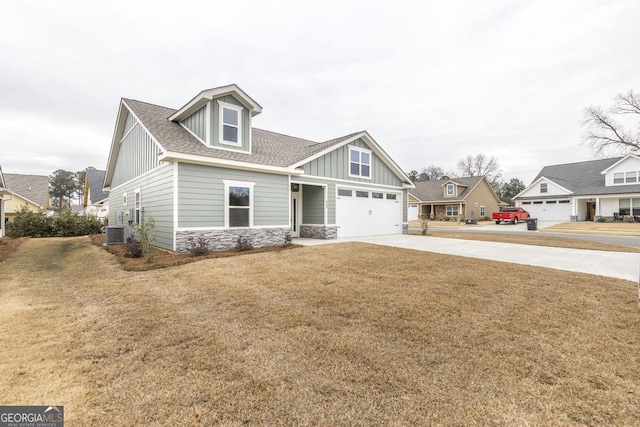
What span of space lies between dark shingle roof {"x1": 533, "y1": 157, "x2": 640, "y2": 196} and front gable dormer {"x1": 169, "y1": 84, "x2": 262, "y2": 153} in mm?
35655

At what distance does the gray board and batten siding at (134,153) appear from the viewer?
37.4 feet

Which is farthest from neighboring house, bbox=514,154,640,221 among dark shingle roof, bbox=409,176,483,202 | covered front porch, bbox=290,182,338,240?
covered front porch, bbox=290,182,338,240

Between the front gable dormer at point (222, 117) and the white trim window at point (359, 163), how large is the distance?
5514mm

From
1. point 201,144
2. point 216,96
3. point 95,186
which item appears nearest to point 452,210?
point 216,96

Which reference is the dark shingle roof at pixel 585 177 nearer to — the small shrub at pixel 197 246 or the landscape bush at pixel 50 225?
the small shrub at pixel 197 246

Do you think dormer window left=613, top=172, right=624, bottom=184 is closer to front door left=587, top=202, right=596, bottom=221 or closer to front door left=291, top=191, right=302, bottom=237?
front door left=587, top=202, right=596, bottom=221

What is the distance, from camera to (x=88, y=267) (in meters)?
8.34

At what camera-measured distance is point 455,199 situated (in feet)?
112

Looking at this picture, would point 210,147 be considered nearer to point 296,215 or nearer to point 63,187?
point 296,215

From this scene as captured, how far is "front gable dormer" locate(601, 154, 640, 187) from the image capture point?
2709cm

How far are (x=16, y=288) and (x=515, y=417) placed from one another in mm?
9275

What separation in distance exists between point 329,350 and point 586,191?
3870cm

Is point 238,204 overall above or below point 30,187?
below

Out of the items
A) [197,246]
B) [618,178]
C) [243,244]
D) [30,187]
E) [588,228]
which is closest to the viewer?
[197,246]
